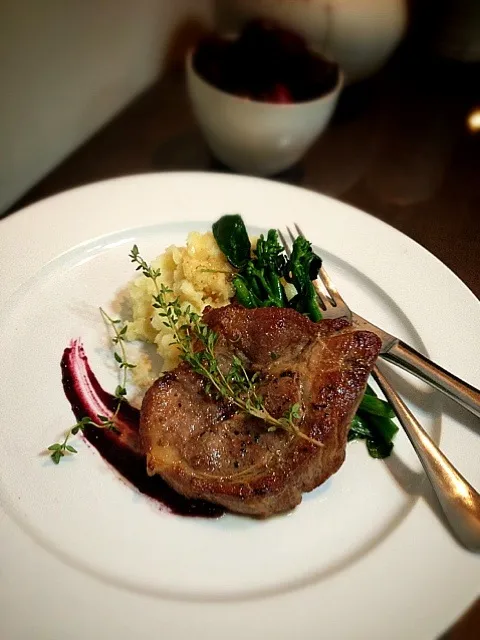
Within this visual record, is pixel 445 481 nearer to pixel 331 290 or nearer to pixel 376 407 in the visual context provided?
pixel 376 407

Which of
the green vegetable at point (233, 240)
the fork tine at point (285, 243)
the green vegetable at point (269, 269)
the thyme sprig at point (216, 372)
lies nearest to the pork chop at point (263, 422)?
the thyme sprig at point (216, 372)

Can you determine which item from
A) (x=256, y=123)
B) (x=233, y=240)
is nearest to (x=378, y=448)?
(x=233, y=240)

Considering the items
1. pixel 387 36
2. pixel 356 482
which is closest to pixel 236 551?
pixel 356 482

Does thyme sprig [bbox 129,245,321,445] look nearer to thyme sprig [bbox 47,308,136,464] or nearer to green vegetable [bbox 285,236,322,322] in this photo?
thyme sprig [bbox 47,308,136,464]

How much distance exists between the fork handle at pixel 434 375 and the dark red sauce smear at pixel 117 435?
714mm

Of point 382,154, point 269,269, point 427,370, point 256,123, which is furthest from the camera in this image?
point 382,154

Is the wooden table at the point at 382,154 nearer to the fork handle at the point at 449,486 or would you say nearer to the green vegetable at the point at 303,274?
the green vegetable at the point at 303,274

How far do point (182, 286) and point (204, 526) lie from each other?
78cm

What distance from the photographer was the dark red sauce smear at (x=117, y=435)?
63.2 inches

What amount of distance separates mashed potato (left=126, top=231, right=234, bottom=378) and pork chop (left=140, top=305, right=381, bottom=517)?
23 cm

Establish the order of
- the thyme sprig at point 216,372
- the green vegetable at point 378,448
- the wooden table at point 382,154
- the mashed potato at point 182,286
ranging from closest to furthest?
the thyme sprig at point 216,372, the green vegetable at point 378,448, the mashed potato at point 182,286, the wooden table at point 382,154

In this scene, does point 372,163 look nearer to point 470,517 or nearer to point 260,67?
point 260,67

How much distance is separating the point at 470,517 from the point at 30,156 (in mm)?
2333

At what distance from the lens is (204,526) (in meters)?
1.56
